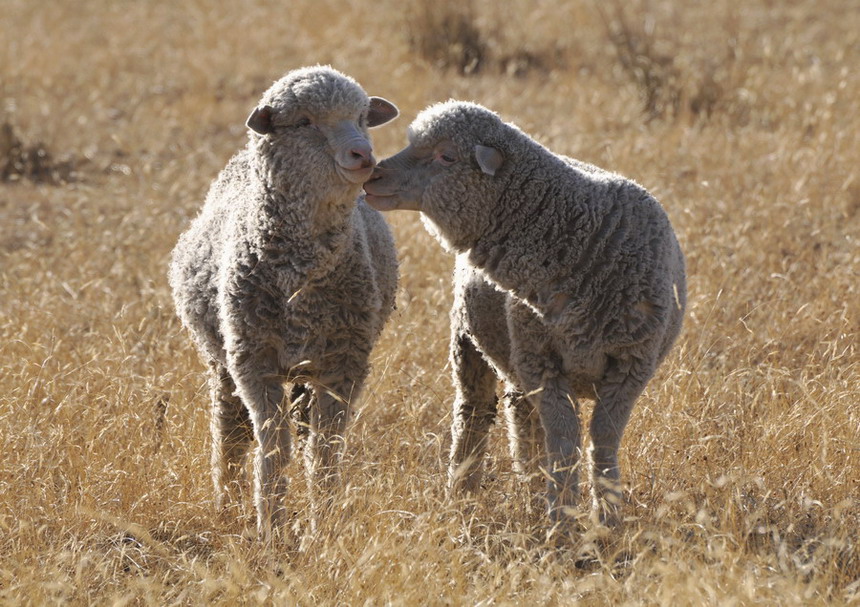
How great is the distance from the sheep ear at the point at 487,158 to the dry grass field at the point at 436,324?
1226 mm

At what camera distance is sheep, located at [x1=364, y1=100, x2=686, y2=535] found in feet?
14.1

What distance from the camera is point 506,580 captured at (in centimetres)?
402

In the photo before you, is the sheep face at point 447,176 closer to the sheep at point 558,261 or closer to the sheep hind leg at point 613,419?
the sheep at point 558,261

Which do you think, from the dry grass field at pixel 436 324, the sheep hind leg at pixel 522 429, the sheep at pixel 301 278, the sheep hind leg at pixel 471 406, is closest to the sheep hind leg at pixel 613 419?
the dry grass field at pixel 436 324

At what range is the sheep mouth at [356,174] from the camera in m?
4.30

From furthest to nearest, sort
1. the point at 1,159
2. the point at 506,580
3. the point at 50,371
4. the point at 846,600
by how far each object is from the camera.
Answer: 1. the point at 1,159
2. the point at 50,371
3. the point at 506,580
4. the point at 846,600

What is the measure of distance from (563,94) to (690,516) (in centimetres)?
703

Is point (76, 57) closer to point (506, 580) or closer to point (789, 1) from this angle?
point (789, 1)

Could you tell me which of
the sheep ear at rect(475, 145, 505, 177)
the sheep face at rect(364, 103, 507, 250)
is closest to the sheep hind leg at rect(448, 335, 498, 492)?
the sheep face at rect(364, 103, 507, 250)

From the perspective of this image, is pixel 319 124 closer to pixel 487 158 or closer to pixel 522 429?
pixel 487 158

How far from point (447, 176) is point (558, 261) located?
1.74ft

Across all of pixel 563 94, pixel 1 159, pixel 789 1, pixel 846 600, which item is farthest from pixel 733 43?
pixel 846 600

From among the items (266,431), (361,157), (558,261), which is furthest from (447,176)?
(266,431)

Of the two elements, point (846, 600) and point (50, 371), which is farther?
point (50, 371)
